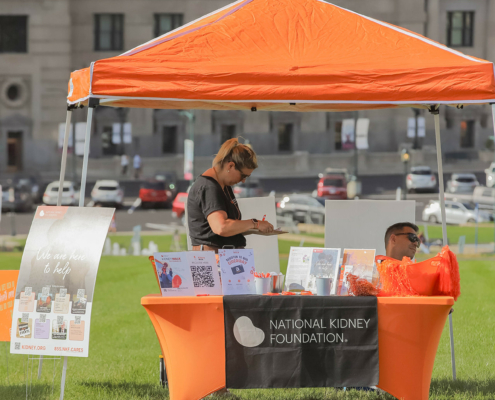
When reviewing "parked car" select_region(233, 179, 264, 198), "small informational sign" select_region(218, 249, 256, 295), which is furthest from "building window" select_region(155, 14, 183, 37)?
"small informational sign" select_region(218, 249, 256, 295)

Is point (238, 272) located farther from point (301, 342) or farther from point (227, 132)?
point (227, 132)

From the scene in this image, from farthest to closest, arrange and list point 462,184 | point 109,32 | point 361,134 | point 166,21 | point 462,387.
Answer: point 166,21, point 109,32, point 361,134, point 462,184, point 462,387

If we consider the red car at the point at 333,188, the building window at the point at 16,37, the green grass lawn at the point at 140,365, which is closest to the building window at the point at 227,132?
the red car at the point at 333,188

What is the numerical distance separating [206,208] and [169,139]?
4193 cm

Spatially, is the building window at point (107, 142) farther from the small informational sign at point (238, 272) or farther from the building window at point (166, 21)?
the small informational sign at point (238, 272)

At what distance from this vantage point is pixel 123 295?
452 inches

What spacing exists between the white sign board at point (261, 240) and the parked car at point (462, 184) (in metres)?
34.2

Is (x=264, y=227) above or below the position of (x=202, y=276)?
above

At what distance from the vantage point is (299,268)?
432cm

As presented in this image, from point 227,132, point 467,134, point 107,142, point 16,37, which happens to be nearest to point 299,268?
point 227,132

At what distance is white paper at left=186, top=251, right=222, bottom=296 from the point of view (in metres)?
3.86

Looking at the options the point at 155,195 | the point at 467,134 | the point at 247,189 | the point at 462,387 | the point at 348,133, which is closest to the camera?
the point at 462,387

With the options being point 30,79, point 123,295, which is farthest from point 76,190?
point 123,295

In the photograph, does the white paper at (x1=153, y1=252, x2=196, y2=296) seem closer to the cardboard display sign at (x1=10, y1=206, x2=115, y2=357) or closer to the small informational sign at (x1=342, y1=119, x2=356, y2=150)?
the cardboard display sign at (x1=10, y1=206, x2=115, y2=357)
